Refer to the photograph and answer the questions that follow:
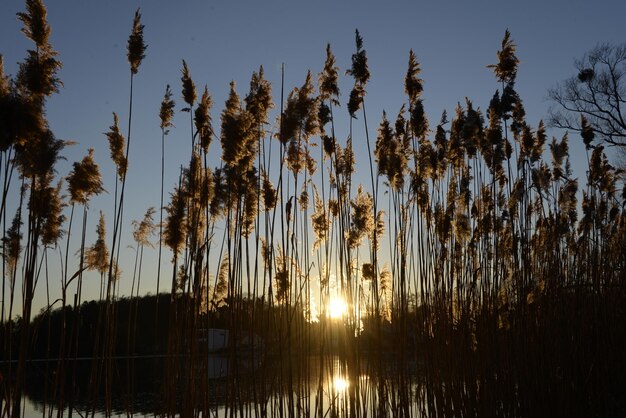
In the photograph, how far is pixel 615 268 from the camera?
577 centimetres

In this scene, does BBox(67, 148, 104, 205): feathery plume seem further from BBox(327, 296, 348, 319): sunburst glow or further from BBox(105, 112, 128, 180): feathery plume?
BBox(327, 296, 348, 319): sunburst glow

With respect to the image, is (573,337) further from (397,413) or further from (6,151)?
(6,151)

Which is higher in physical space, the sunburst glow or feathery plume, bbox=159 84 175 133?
feathery plume, bbox=159 84 175 133

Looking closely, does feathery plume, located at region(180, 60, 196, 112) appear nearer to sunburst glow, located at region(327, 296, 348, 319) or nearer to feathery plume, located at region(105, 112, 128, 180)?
feathery plume, located at region(105, 112, 128, 180)

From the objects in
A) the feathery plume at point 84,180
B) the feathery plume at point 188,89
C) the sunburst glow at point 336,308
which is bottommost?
the sunburst glow at point 336,308

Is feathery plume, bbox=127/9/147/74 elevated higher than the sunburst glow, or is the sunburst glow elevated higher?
feathery plume, bbox=127/9/147/74

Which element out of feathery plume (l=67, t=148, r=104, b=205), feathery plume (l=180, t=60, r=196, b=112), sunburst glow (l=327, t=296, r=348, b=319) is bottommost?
sunburst glow (l=327, t=296, r=348, b=319)

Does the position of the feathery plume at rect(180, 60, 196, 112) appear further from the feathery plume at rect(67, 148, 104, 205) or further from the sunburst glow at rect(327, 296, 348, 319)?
the sunburst glow at rect(327, 296, 348, 319)

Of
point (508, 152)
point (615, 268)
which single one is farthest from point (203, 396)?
point (615, 268)

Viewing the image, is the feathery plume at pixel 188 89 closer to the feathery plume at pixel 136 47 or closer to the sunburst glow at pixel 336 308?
the feathery plume at pixel 136 47

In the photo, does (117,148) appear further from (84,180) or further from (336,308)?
(336,308)

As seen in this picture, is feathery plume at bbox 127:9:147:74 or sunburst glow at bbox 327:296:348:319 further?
sunburst glow at bbox 327:296:348:319

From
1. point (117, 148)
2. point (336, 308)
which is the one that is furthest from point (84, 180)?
point (336, 308)

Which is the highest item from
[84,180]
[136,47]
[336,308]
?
[136,47]
